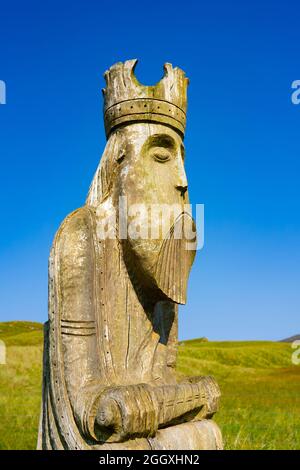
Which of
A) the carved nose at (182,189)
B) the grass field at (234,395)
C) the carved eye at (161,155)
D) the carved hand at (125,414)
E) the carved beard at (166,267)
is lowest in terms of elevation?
the grass field at (234,395)

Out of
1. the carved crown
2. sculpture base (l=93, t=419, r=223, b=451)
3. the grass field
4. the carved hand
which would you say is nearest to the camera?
the carved hand

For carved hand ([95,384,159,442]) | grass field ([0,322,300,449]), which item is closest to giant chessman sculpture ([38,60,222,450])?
carved hand ([95,384,159,442])

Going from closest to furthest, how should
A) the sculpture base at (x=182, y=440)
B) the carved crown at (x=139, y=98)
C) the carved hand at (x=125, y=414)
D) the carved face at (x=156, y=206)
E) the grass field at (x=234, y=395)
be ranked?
the carved hand at (x=125, y=414) → the sculpture base at (x=182, y=440) → the carved face at (x=156, y=206) → the carved crown at (x=139, y=98) → the grass field at (x=234, y=395)

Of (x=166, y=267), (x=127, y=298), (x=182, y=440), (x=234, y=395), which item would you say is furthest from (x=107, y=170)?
(x=234, y=395)

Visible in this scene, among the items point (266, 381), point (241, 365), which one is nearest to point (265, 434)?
point (266, 381)

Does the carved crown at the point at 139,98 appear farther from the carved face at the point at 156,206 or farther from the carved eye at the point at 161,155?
the carved eye at the point at 161,155

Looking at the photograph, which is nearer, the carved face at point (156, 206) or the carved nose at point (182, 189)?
the carved face at point (156, 206)

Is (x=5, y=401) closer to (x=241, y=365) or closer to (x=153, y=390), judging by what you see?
(x=153, y=390)

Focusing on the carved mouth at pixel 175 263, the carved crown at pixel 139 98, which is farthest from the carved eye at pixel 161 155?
the carved mouth at pixel 175 263

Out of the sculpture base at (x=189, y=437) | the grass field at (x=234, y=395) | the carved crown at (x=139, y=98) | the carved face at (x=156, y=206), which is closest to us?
the sculpture base at (x=189, y=437)

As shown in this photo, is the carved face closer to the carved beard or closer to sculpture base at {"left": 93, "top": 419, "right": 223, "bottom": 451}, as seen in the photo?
the carved beard

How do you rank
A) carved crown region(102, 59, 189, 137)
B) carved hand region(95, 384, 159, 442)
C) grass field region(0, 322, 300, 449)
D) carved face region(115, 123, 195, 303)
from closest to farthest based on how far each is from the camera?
1. carved hand region(95, 384, 159, 442)
2. carved face region(115, 123, 195, 303)
3. carved crown region(102, 59, 189, 137)
4. grass field region(0, 322, 300, 449)

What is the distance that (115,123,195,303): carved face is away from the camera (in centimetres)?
389

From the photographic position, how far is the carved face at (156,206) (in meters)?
3.89
